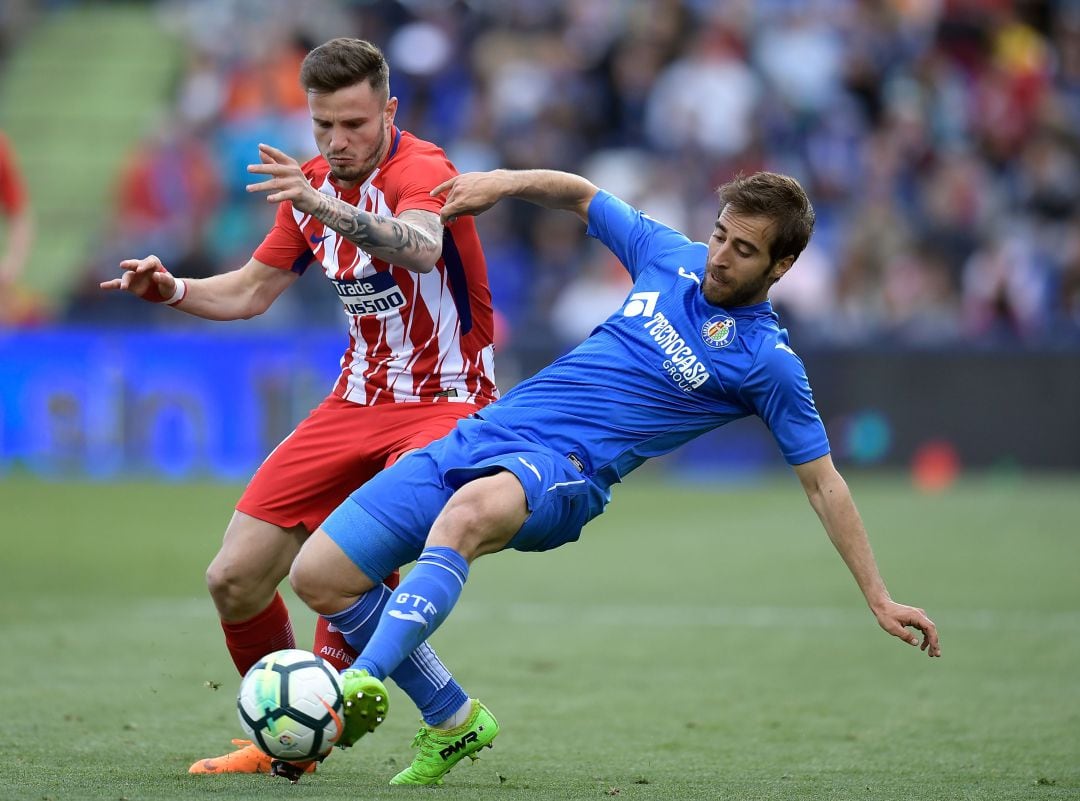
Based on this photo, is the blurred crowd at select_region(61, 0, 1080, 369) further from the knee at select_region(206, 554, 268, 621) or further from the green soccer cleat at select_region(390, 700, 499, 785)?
the green soccer cleat at select_region(390, 700, 499, 785)

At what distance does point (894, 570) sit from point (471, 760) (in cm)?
612

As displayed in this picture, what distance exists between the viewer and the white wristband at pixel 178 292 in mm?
6246

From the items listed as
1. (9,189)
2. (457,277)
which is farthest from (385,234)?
(9,189)

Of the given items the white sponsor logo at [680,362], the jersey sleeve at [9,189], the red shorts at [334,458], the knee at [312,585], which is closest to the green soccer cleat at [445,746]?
the knee at [312,585]

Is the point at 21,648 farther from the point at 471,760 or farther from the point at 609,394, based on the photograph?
the point at 609,394

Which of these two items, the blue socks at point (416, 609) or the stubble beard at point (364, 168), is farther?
the stubble beard at point (364, 168)

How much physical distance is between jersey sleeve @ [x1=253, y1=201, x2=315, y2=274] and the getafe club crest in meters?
1.64

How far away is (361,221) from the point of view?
18.0 feet

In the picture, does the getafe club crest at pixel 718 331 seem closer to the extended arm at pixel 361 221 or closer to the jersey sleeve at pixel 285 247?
the extended arm at pixel 361 221

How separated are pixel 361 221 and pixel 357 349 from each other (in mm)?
952

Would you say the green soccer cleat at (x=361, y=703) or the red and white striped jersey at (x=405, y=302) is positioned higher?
the red and white striped jersey at (x=405, y=302)

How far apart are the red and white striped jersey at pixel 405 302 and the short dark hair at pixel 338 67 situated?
381 millimetres

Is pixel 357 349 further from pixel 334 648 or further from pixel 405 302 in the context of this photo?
pixel 334 648

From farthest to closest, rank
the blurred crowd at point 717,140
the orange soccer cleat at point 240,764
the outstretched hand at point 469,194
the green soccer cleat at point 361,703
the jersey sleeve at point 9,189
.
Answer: the blurred crowd at point 717,140 < the jersey sleeve at point 9,189 < the orange soccer cleat at point 240,764 < the outstretched hand at point 469,194 < the green soccer cleat at point 361,703
